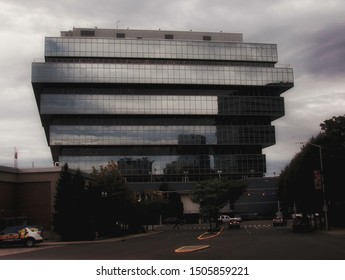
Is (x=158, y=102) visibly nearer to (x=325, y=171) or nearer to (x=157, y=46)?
(x=157, y=46)

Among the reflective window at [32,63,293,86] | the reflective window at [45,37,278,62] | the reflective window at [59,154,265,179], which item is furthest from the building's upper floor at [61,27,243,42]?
the reflective window at [59,154,265,179]

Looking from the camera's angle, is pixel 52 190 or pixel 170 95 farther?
pixel 170 95

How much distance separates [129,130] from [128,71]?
14319 mm

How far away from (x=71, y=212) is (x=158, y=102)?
78.9 meters

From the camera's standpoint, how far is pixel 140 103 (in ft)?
396

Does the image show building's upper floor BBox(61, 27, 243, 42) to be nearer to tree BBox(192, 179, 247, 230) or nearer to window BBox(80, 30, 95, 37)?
window BBox(80, 30, 95, 37)

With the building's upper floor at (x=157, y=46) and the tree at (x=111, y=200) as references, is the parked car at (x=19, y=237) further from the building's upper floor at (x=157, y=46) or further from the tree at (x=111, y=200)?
the building's upper floor at (x=157, y=46)

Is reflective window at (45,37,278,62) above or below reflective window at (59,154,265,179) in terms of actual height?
above

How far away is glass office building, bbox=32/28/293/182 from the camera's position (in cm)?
11819

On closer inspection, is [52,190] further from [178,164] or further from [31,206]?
[178,164]

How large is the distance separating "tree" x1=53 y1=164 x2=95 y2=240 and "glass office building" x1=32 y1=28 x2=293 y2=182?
71.9m

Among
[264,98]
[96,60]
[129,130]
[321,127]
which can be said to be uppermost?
[96,60]

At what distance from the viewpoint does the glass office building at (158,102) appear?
11819cm
